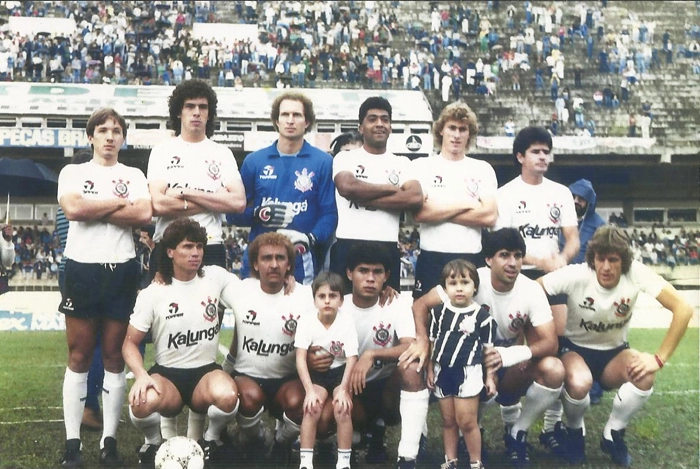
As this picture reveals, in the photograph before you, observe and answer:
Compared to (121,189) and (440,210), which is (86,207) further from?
(440,210)

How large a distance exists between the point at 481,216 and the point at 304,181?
1201 millimetres

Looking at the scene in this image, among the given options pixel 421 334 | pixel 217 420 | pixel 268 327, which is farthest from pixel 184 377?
pixel 421 334

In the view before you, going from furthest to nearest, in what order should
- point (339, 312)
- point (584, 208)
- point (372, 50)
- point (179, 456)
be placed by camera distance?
point (372, 50)
point (584, 208)
point (339, 312)
point (179, 456)

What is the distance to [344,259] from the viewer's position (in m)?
4.65

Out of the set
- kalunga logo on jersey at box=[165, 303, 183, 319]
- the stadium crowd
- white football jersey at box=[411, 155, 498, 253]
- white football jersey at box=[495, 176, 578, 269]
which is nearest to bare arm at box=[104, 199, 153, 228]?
kalunga logo on jersey at box=[165, 303, 183, 319]

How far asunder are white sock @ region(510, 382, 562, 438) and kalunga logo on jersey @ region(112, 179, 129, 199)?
2820 mm

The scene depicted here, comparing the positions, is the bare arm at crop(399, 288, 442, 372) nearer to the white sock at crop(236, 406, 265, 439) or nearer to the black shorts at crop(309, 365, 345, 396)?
the black shorts at crop(309, 365, 345, 396)

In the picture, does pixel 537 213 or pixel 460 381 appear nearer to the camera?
pixel 460 381

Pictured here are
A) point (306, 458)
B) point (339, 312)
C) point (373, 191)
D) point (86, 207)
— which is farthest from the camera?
point (373, 191)

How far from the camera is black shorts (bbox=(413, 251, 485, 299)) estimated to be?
15.6 feet

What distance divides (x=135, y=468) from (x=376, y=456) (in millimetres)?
1419

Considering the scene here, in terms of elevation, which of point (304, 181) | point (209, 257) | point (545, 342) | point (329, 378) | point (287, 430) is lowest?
point (287, 430)

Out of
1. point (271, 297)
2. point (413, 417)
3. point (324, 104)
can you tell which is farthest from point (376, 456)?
point (324, 104)

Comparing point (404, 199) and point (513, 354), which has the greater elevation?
point (404, 199)
